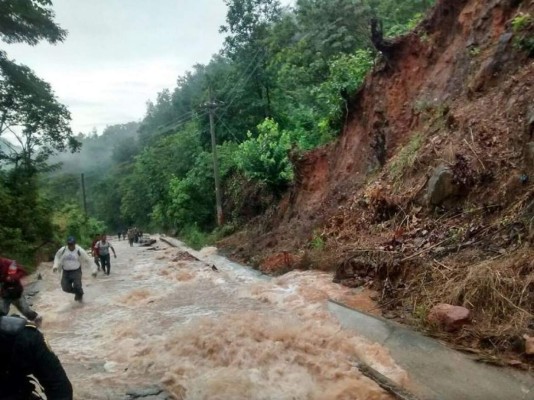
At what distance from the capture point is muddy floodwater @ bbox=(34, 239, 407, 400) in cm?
591

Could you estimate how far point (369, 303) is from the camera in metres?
8.60

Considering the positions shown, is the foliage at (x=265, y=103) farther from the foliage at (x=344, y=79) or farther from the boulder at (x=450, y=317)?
the boulder at (x=450, y=317)

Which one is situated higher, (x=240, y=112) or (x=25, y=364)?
(x=240, y=112)

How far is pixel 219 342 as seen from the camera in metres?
7.30

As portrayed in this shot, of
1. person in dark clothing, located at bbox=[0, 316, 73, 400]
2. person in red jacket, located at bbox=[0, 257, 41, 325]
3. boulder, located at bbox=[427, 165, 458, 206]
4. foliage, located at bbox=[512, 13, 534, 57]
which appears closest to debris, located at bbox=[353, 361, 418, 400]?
person in dark clothing, located at bbox=[0, 316, 73, 400]

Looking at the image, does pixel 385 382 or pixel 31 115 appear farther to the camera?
pixel 31 115

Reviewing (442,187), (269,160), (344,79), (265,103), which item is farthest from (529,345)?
(265,103)

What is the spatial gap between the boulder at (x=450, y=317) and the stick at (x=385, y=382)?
1.31 m

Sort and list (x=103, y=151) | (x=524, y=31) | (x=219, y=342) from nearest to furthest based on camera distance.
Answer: (x=219, y=342) < (x=524, y=31) < (x=103, y=151)

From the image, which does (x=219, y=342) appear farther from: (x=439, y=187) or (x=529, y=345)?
(x=439, y=187)

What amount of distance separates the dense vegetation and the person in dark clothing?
15.3 meters

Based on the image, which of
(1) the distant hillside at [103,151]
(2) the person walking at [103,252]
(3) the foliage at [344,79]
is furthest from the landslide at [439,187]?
(1) the distant hillside at [103,151]

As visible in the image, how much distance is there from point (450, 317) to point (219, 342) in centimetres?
335

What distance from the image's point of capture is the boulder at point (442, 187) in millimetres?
9391
